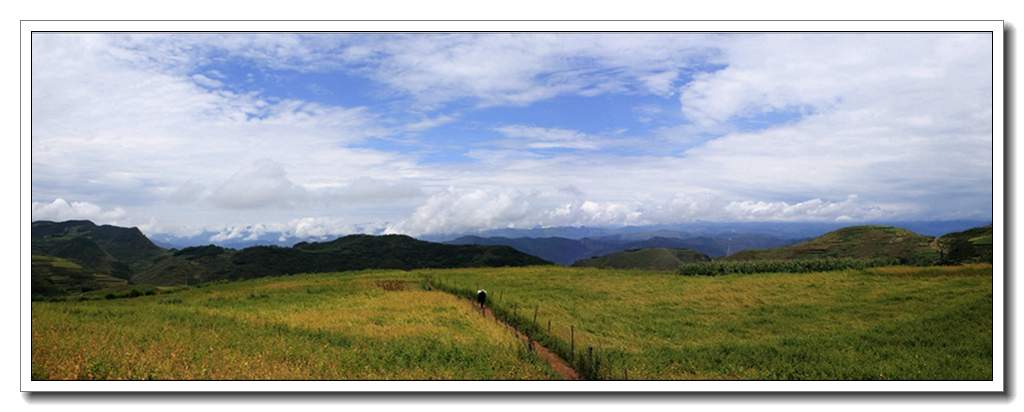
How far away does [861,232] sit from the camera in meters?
38.8

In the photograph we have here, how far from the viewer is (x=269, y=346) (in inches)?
447

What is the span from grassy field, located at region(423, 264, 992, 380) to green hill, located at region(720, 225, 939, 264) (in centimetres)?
583

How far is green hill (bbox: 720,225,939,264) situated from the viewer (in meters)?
32.3

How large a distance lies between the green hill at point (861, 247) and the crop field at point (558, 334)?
7.27 m

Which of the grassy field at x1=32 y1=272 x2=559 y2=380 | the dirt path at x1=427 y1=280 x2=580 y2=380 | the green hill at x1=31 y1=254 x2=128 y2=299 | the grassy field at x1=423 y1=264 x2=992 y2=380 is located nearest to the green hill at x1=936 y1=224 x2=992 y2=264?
the grassy field at x1=423 y1=264 x2=992 y2=380

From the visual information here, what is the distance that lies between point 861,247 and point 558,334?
3303 cm

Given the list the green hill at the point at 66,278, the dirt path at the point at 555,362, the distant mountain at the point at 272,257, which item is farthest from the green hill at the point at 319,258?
the dirt path at the point at 555,362

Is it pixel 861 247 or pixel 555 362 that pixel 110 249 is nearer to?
pixel 555 362

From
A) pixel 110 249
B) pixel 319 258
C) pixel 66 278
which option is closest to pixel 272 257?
pixel 319 258

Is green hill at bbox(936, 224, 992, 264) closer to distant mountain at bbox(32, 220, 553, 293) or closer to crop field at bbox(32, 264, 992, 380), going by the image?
crop field at bbox(32, 264, 992, 380)

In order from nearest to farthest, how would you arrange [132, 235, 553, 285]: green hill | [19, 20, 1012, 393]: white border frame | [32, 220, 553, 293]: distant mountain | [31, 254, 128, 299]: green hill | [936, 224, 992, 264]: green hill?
[19, 20, 1012, 393]: white border frame → [31, 254, 128, 299]: green hill → [936, 224, 992, 264]: green hill → [32, 220, 553, 293]: distant mountain → [132, 235, 553, 285]: green hill
